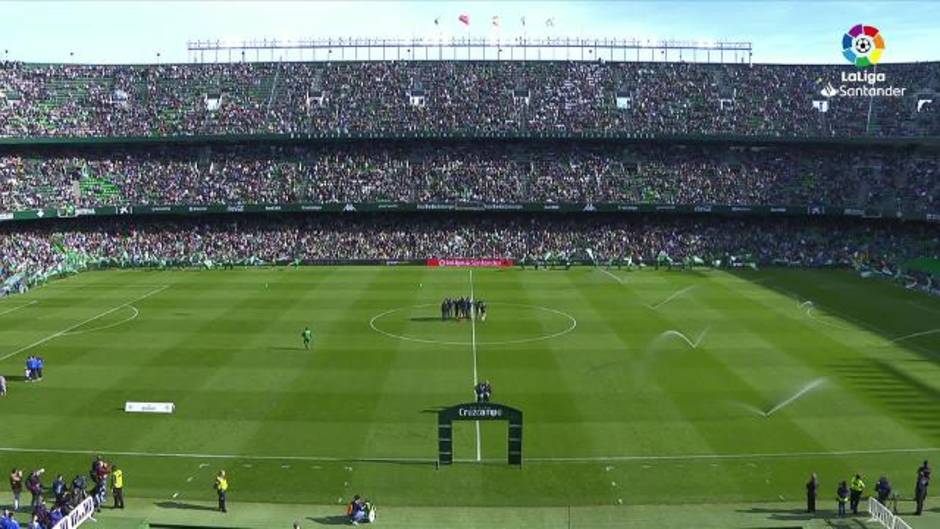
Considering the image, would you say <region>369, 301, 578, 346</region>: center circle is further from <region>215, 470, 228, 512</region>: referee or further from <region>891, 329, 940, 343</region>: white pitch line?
<region>215, 470, 228, 512</region>: referee

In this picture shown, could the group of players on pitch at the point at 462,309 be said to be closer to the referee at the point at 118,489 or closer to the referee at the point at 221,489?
the referee at the point at 221,489

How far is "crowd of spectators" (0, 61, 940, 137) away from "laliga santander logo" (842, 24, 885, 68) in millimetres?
2668

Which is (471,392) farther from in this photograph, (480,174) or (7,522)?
(480,174)

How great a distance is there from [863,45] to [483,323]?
62.2m

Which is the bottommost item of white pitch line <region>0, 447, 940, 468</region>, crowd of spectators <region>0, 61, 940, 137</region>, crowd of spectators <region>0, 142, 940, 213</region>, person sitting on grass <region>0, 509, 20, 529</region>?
white pitch line <region>0, 447, 940, 468</region>

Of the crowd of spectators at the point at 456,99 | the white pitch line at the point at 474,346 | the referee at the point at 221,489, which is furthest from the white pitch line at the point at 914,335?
the crowd of spectators at the point at 456,99

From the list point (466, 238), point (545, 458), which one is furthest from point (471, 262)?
point (545, 458)

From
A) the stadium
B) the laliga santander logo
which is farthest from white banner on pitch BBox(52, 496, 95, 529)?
the laliga santander logo

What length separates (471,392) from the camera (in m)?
39.7

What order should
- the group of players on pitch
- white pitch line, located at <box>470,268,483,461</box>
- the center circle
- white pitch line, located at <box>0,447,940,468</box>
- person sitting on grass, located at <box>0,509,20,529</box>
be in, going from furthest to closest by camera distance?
the group of players on pitch → the center circle → white pitch line, located at <box>470,268,483,461</box> → white pitch line, located at <box>0,447,940,468</box> → person sitting on grass, located at <box>0,509,20,529</box>

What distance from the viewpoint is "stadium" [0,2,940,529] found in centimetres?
3025

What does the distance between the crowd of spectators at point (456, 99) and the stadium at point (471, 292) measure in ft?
1.21

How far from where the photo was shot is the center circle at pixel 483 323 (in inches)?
1967

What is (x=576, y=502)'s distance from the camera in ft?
93.9
